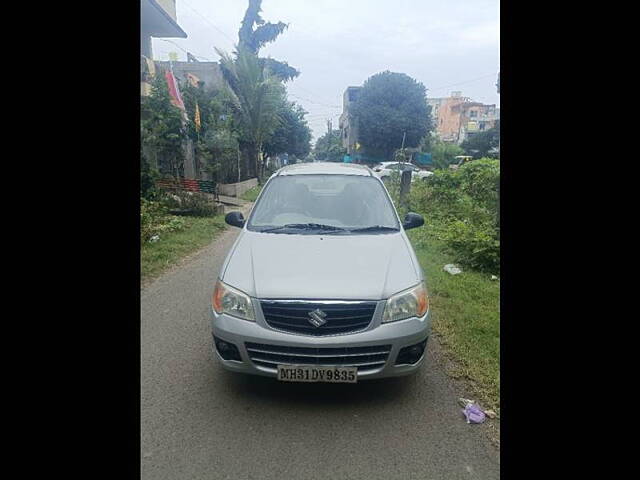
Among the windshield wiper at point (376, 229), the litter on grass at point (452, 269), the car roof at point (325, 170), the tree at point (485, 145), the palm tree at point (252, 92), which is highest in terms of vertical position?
the palm tree at point (252, 92)

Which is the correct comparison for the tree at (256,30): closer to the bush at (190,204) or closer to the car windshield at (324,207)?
the bush at (190,204)

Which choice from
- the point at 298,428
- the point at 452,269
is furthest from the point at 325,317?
the point at 452,269

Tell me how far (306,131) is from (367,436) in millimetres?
30962

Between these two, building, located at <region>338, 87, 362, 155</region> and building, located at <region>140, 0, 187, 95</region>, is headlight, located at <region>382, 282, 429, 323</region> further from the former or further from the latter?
building, located at <region>338, 87, 362, 155</region>

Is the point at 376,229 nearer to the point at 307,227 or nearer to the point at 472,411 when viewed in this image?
the point at 307,227

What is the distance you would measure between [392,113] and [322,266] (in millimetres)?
34122

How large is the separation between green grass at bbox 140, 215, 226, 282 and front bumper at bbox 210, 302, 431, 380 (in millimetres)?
3434

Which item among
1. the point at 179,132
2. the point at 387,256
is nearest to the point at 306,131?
the point at 179,132

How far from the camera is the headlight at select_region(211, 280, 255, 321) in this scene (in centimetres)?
254

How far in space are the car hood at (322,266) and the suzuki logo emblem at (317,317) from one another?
0.09 m

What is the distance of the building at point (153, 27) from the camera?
12137 millimetres

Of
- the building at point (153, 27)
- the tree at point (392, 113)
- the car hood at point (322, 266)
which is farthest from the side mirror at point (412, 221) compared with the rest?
the tree at point (392, 113)

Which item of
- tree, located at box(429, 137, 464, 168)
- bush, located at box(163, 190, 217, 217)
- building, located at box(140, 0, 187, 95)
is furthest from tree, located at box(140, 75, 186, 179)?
tree, located at box(429, 137, 464, 168)
